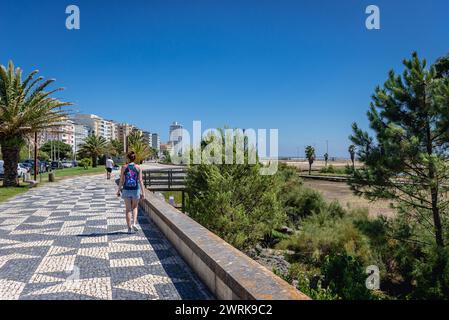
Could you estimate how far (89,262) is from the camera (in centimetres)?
543

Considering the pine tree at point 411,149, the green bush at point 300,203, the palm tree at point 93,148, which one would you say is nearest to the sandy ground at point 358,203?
the pine tree at point 411,149

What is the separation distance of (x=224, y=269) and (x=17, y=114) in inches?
772

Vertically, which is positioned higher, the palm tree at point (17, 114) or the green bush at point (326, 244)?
the palm tree at point (17, 114)

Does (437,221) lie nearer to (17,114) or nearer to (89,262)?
(89,262)

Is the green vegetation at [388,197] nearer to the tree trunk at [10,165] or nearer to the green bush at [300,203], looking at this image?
the green bush at [300,203]

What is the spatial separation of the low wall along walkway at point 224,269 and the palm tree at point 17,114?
16746 millimetres

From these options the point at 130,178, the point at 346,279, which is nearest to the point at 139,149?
the point at 130,178

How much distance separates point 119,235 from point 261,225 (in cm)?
722

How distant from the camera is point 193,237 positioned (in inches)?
201

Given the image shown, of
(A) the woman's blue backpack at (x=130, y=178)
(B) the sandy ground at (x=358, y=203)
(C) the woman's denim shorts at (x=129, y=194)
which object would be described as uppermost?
(A) the woman's blue backpack at (x=130, y=178)

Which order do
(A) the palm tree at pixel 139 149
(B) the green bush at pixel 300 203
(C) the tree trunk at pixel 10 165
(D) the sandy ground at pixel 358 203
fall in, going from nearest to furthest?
(D) the sandy ground at pixel 358 203 < (C) the tree trunk at pixel 10 165 < (B) the green bush at pixel 300 203 < (A) the palm tree at pixel 139 149

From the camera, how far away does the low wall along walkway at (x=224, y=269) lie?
3.15 m

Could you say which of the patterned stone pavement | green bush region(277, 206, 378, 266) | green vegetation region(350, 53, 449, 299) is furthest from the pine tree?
the patterned stone pavement
